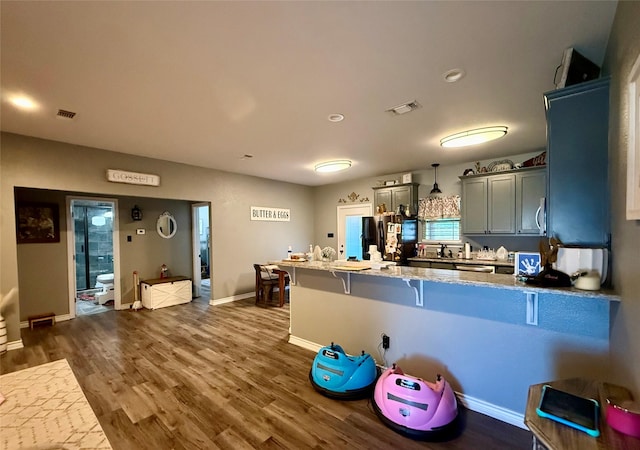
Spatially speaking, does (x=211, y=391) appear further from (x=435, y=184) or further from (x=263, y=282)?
(x=435, y=184)

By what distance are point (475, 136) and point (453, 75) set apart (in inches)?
63.1

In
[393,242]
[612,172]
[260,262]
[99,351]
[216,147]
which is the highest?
[216,147]

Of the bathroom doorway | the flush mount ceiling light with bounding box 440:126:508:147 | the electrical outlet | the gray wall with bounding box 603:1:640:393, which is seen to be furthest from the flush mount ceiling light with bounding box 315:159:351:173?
the bathroom doorway

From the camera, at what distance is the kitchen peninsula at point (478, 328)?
192cm

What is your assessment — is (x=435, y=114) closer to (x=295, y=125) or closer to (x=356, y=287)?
(x=295, y=125)

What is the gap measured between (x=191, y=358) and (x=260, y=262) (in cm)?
340

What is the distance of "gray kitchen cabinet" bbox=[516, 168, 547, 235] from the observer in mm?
4352

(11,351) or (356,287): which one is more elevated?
(356,287)

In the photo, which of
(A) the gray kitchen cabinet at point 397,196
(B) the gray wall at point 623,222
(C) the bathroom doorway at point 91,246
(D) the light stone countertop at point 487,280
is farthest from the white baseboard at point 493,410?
(C) the bathroom doorway at point 91,246

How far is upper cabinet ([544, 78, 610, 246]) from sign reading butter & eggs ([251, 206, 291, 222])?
552 cm

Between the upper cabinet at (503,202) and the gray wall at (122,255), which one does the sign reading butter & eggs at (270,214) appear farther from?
the upper cabinet at (503,202)

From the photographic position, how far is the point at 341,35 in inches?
72.2

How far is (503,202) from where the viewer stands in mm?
4660

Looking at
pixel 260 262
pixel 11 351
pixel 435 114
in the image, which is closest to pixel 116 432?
pixel 11 351
